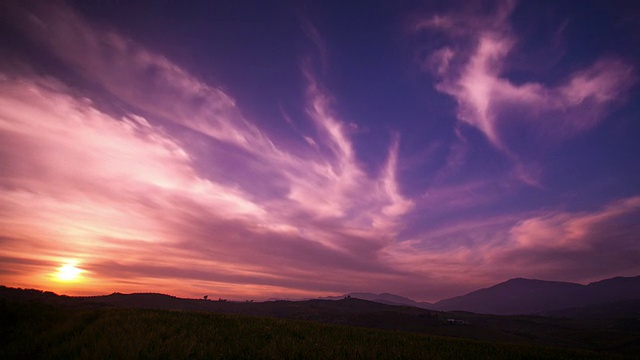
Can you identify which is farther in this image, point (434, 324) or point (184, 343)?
point (434, 324)

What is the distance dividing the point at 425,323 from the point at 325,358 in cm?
9507

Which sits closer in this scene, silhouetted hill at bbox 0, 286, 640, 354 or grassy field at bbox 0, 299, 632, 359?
grassy field at bbox 0, 299, 632, 359

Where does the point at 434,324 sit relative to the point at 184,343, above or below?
below

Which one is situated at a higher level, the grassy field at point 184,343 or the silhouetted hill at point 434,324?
the grassy field at point 184,343

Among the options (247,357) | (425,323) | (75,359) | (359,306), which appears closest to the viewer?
(75,359)

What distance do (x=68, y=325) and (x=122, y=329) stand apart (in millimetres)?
3230

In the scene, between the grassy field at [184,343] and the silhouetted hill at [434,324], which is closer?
the grassy field at [184,343]

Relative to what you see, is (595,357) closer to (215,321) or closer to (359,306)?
(215,321)

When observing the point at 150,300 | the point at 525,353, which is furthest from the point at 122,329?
the point at 150,300

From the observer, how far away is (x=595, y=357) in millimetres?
12266

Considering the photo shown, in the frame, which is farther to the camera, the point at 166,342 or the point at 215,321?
the point at 215,321

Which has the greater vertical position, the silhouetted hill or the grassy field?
the grassy field

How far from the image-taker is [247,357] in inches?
335

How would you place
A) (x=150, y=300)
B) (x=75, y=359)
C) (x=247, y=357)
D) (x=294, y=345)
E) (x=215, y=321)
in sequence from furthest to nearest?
(x=150, y=300) < (x=215, y=321) < (x=294, y=345) < (x=247, y=357) < (x=75, y=359)
